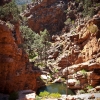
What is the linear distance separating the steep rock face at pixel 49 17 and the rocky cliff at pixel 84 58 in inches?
998

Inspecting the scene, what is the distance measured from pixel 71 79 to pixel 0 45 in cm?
1752

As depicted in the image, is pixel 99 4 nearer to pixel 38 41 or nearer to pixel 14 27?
pixel 38 41

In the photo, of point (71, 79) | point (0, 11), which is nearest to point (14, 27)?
point (0, 11)

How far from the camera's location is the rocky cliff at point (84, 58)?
34809mm

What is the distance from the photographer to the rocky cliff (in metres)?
34.8

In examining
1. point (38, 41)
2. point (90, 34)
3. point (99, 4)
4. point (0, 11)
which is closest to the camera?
point (0, 11)

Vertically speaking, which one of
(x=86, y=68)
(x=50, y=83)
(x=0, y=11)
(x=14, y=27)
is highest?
(x=0, y=11)

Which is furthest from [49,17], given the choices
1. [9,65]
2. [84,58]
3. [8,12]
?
[9,65]

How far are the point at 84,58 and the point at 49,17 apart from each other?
4148cm

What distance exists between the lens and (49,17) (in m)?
78.8

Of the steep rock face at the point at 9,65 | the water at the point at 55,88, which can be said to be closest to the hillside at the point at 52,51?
the steep rock face at the point at 9,65

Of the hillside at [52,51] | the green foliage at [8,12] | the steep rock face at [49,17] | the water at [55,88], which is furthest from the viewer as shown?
the steep rock face at [49,17]

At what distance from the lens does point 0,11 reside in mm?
30516

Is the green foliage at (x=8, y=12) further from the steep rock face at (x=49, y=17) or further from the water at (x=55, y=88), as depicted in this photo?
the steep rock face at (x=49, y=17)
